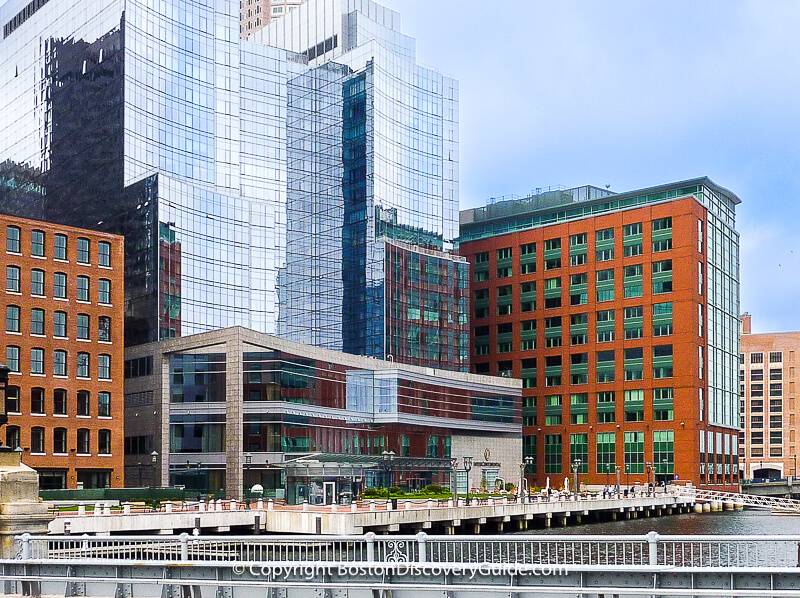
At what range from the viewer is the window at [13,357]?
91912 mm

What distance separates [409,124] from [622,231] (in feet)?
113

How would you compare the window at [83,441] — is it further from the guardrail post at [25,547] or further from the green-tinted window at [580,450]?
the green-tinted window at [580,450]

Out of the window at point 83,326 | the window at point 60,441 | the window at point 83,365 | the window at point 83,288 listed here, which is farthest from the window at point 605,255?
the window at point 60,441

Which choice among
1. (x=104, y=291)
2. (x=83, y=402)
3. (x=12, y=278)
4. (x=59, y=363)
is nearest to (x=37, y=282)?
(x=12, y=278)

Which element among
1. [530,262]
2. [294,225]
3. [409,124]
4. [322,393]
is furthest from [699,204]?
[322,393]

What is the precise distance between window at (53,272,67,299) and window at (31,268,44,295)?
1.15m

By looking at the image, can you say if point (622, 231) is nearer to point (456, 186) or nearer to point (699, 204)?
point (699, 204)

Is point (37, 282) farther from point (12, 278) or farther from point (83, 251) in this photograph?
point (83, 251)

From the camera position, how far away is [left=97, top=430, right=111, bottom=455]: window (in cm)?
9800

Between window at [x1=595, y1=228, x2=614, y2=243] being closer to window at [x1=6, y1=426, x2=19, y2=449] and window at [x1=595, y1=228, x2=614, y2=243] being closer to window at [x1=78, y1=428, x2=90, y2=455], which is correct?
window at [x1=78, y1=428, x2=90, y2=455]

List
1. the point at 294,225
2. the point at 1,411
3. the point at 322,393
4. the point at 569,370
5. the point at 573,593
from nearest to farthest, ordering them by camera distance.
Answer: the point at 573,593, the point at 1,411, the point at 322,393, the point at 294,225, the point at 569,370

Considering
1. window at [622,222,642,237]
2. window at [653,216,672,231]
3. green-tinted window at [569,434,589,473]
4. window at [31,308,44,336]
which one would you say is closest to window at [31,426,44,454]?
window at [31,308,44,336]

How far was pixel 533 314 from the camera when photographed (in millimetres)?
165500

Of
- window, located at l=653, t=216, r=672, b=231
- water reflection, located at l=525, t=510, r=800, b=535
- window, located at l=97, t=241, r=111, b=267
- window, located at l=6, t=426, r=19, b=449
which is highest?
window, located at l=653, t=216, r=672, b=231
